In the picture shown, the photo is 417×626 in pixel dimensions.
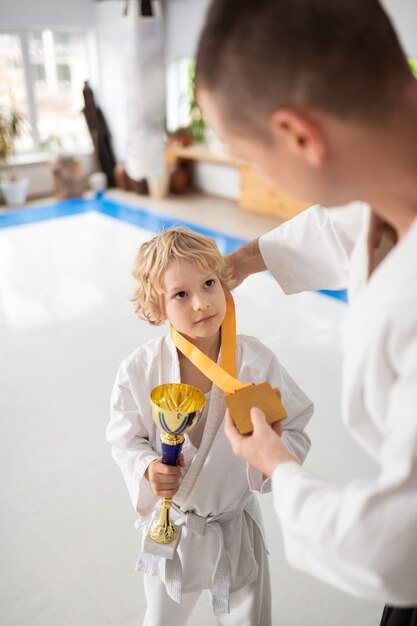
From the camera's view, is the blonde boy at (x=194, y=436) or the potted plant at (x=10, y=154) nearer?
the blonde boy at (x=194, y=436)

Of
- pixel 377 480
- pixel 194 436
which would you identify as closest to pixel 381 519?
pixel 377 480

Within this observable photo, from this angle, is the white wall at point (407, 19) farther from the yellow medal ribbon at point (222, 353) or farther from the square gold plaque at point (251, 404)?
the square gold plaque at point (251, 404)

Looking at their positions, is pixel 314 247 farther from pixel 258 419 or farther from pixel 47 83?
pixel 47 83

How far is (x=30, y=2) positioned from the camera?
671 centimetres

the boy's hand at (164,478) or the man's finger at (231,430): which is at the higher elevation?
the man's finger at (231,430)

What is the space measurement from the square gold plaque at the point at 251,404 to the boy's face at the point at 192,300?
0.30 m

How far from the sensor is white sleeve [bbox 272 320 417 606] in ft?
1.86

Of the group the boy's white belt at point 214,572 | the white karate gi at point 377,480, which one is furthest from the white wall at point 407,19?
the white karate gi at point 377,480

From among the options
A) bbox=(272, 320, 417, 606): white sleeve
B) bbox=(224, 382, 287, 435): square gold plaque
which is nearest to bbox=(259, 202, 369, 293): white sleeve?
bbox=(224, 382, 287, 435): square gold plaque

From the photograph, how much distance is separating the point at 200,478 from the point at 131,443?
0.19 m

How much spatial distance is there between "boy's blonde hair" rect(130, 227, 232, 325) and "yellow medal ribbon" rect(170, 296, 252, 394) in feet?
0.25

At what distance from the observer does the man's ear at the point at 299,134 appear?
0.57 meters

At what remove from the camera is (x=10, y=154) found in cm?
697

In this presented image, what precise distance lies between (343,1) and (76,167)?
7.16 m
